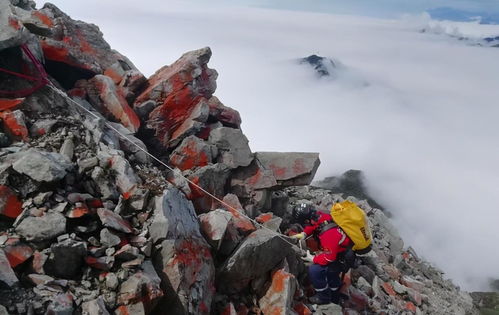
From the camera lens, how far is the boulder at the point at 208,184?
1217 cm

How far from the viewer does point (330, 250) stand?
1143 cm

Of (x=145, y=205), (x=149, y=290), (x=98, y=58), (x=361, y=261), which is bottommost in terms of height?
(x=361, y=261)

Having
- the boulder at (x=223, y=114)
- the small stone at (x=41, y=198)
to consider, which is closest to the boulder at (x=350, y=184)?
the boulder at (x=223, y=114)

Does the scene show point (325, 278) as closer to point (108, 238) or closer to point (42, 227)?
point (108, 238)

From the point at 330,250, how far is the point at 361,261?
546 cm

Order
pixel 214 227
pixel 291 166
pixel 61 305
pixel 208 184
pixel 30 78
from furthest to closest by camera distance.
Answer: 1. pixel 291 166
2. pixel 208 184
3. pixel 30 78
4. pixel 214 227
5. pixel 61 305

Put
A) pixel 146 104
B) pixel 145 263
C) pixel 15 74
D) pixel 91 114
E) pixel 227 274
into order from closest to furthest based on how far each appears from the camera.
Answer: pixel 145 263 → pixel 227 274 → pixel 15 74 → pixel 91 114 → pixel 146 104

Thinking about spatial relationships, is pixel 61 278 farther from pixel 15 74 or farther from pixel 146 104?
pixel 146 104

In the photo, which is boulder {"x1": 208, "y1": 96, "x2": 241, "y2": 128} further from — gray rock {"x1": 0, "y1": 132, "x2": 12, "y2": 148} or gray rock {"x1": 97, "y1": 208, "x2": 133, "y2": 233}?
gray rock {"x1": 97, "y1": 208, "x2": 133, "y2": 233}

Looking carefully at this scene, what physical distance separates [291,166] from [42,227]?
9.91 m

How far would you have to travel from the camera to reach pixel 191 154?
13.9 metres

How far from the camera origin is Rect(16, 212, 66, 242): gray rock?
24.8 ft

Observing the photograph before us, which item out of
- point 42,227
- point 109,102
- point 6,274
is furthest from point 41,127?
point 6,274

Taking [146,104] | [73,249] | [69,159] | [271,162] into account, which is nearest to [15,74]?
[69,159]
